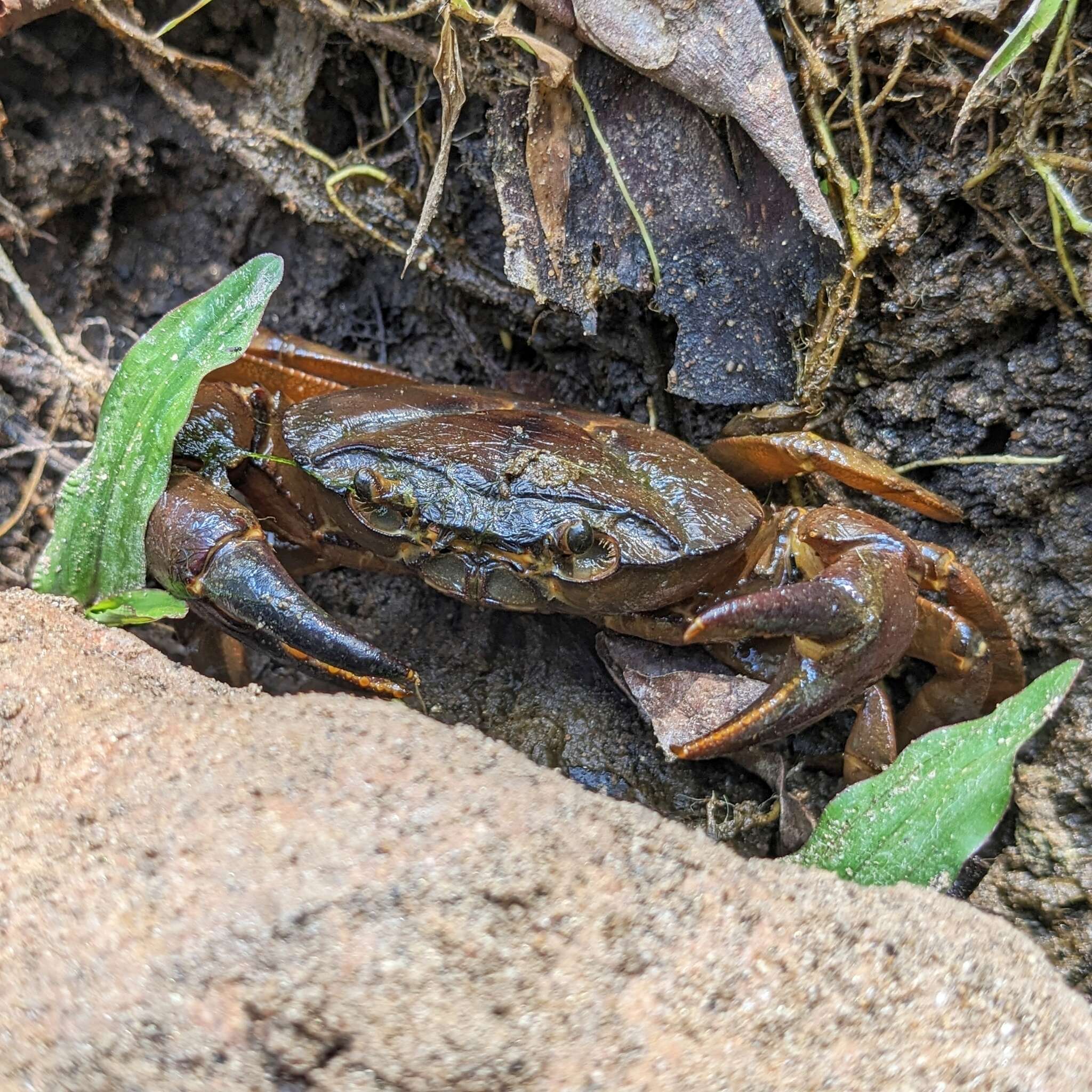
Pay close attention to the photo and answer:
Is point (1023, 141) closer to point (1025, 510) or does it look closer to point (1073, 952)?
point (1025, 510)

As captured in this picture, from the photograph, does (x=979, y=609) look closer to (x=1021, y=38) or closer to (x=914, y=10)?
(x=1021, y=38)

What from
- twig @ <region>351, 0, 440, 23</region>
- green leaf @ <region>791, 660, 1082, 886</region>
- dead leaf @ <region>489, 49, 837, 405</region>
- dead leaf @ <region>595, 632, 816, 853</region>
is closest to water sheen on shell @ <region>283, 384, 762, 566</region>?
dead leaf @ <region>489, 49, 837, 405</region>

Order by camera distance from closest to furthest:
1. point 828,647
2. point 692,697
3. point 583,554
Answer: point 828,647, point 583,554, point 692,697

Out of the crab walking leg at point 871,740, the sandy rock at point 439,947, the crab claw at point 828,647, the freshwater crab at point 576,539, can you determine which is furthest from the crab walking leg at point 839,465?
the sandy rock at point 439,947

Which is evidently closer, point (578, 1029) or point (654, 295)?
point (578, 1029)

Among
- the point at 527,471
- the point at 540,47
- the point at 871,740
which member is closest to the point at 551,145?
the point at 540,47

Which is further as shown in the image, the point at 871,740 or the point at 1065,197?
the point at 871,740

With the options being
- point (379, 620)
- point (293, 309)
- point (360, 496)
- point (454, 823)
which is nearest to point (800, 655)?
point (454, 823)
